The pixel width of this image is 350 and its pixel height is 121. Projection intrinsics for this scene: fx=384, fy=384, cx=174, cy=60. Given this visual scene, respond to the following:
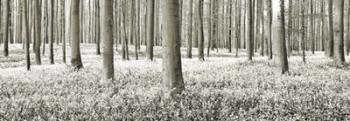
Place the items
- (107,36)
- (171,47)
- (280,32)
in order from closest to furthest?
(171,47), (107,36), (280,32)

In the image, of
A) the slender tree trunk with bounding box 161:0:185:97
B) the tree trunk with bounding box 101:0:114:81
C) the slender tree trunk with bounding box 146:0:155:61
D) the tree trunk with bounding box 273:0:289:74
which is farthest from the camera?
the slender tree trunk with bounding box 146:0:155:61

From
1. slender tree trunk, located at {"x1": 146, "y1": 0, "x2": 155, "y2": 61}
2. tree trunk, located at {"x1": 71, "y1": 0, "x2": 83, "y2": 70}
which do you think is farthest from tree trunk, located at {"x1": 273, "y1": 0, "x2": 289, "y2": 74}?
slender tree trunk, located at {"x1": 146, "y1": 0, "x2": 155, "y2": 61}

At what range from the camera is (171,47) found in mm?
8648

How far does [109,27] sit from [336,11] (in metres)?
12.4

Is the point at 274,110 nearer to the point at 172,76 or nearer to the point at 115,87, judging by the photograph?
the point at 172,76

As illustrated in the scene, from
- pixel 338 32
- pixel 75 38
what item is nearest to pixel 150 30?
pixel 75 38

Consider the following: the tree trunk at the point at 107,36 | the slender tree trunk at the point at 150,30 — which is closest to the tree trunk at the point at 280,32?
the tree trunk at the point at 107,36

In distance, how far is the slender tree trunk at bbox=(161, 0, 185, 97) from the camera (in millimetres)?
8594

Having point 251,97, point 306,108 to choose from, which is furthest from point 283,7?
point 306,108

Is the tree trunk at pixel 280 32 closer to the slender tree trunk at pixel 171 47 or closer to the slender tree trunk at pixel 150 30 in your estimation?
the slender tree trunk at pixel 171 47

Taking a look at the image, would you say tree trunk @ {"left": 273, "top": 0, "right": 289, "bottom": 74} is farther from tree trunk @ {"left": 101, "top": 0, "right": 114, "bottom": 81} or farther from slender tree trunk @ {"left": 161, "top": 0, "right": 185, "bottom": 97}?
slender tree trunk @ {"left": 161, "top": 0, "right": 185, "bottom": 97}

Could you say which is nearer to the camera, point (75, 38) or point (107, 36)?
Answer: point (107, 36)

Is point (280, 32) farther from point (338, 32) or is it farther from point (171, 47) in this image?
point (171, 47)

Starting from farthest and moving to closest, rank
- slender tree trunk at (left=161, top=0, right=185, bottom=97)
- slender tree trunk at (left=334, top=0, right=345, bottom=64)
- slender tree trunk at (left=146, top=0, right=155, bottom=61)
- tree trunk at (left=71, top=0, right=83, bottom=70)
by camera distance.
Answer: slender tree trunk at (left=146, top=0, right=155, bottom=61) → slender tree trunk at (left=334, top=0, right=345, bottom=64) → tree trunk at (left=71, top=0, right=83, bottom=70) → slender tree trunk at (left=161, top=0, right=185, bottom=97)
